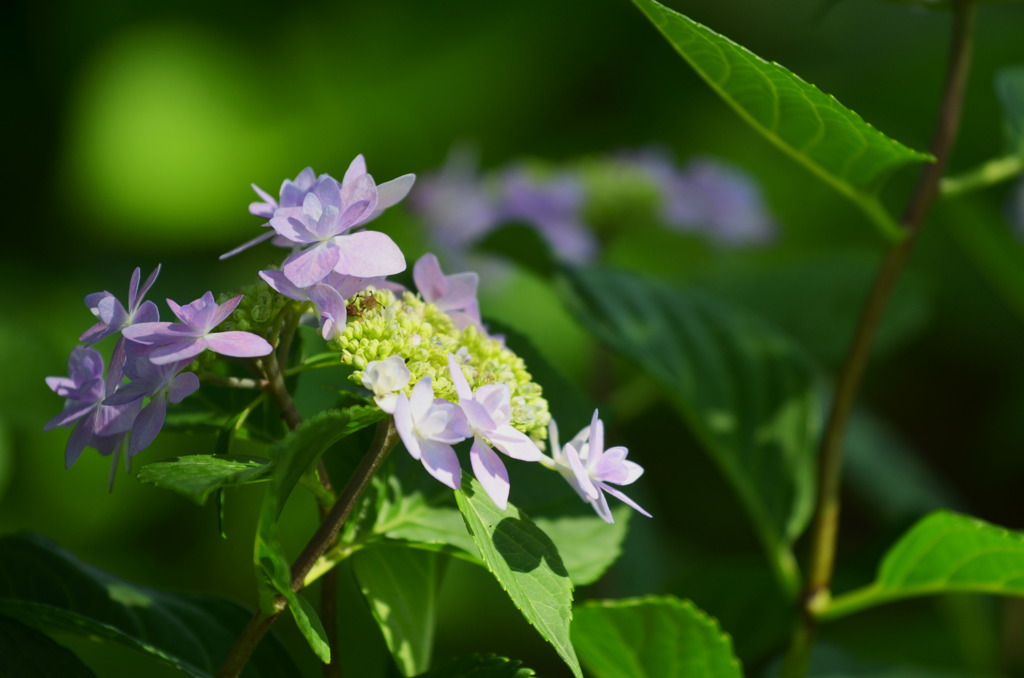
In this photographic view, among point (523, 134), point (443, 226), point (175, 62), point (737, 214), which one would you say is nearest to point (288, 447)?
point (443, 226)

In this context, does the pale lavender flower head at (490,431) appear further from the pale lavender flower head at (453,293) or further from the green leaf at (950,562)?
the green leaf at (950,562)

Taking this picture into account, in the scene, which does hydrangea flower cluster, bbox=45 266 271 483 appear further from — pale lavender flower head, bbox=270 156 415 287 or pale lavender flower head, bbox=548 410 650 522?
pale lavender flower head, bbox=548 410 650 522

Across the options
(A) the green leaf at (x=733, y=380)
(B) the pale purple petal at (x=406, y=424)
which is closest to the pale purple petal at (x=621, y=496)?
(B) the pale purple petal at (x=406, y=424)

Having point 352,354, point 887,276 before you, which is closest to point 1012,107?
point 887,276

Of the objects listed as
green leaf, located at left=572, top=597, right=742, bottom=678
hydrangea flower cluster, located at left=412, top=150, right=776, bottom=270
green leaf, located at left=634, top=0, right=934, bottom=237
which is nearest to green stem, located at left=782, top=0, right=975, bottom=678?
green leaf, located at left=634, top=0, right=934, bottom=237

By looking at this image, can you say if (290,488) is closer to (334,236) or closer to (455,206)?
(334,236)

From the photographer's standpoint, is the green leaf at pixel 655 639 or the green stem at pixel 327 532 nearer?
the green stem at pixel 327 532

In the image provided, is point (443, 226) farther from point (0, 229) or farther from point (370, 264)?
point (0, 229)
